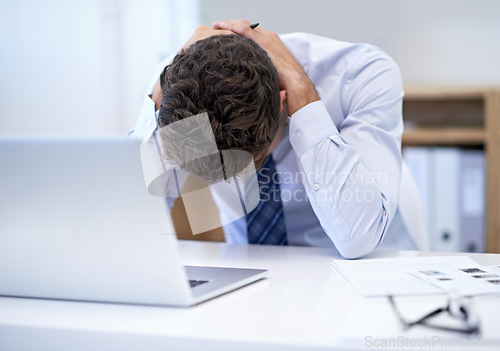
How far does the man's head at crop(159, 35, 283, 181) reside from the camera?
85 centimetres

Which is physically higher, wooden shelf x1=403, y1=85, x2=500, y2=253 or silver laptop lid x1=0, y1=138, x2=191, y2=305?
silver laptop lid x1=0, y1=138, x2=191, y2=305

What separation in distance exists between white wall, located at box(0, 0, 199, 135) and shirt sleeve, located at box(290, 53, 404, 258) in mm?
1191

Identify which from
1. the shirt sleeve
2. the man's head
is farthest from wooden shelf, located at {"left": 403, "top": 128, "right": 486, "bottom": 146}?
the man's head

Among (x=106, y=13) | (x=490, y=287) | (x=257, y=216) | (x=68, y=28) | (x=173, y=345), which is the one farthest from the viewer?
(x=106, y=13)

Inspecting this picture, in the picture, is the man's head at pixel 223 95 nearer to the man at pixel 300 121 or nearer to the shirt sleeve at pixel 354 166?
the man at pixel 300 121

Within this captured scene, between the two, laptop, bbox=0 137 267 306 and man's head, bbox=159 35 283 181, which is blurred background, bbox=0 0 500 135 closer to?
man's head, bbox=159 35 283 181

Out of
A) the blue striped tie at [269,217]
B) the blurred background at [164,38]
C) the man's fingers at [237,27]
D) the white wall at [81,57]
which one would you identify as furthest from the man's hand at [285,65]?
the white wall at [81,57]

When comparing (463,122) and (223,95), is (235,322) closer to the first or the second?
(223,95)

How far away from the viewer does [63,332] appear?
57 centimetres

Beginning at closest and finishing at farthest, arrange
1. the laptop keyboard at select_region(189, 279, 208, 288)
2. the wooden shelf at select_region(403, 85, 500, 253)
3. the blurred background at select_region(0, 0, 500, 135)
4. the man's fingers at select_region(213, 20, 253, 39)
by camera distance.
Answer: the laptop keyboard at select_region(189, 279, 208, 288) → the man's fingers at select_region(213, 20, 253, 39) → the blurred background at select_region(0, 0, 500, 135) → the wooden shelf at select_region(403, 85, 500, 253)

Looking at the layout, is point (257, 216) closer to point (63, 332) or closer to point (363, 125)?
point (363, 125)

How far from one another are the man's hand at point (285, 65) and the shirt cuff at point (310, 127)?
2cm

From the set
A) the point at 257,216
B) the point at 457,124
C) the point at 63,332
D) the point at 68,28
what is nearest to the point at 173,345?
the point at 63,332

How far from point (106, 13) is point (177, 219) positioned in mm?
1494
